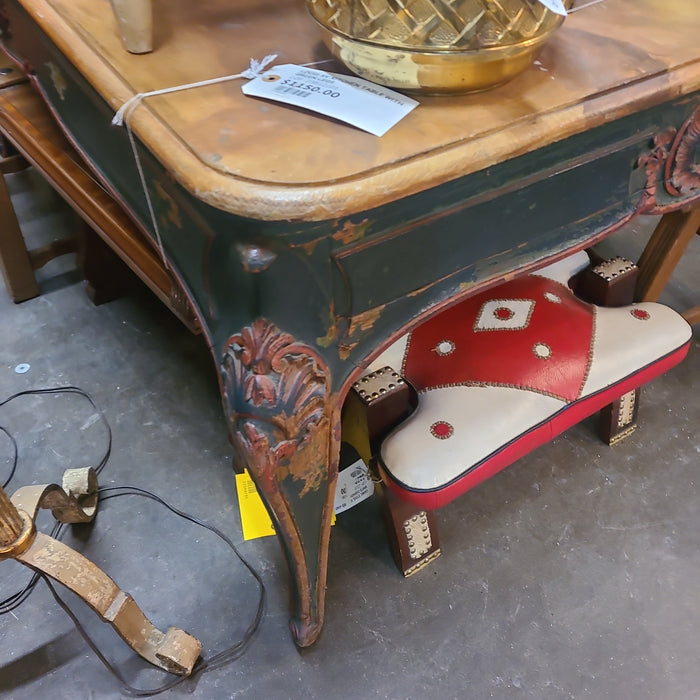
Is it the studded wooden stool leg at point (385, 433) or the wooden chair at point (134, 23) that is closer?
the wooden chair at point (134, 23)

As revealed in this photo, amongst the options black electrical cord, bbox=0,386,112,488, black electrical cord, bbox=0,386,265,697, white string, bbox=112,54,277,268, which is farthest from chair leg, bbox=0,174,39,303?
white string, bbox=112,54,277,268

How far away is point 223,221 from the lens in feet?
1.84

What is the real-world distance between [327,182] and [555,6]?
0.25m

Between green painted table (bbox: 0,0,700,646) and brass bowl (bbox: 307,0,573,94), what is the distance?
0.11 ft

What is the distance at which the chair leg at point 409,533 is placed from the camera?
1001 millimetres

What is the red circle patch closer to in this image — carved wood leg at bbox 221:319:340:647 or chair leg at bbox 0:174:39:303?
carved wood leg at bbox 221:319:340:647

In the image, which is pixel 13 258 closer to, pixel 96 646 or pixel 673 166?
pixel 96 646

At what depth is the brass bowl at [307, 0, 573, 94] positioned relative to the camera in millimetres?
551

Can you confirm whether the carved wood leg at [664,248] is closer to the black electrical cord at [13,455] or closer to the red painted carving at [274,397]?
the red painted carving at [274,397]

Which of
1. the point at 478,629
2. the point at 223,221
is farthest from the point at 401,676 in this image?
the point at 223,221

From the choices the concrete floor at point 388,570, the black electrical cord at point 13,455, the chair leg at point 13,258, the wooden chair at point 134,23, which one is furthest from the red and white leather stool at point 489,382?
the chair leg at point 13,258

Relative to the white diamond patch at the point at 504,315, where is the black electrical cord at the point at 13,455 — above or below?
below

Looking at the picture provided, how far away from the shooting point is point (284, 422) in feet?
2.12

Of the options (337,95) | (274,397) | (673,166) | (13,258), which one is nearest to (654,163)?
(673,166)
